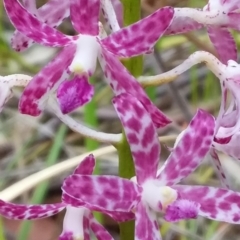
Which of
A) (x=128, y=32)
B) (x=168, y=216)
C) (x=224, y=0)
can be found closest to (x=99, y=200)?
(x=168, y=216)

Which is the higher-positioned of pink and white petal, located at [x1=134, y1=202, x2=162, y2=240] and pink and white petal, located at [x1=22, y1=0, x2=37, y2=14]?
pink and white petal, located at [x1=22, y1=0, x2=37, y2=14]

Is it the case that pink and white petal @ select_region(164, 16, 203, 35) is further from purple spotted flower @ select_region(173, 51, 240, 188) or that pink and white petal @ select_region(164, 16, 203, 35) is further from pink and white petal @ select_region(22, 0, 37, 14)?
pink and white petal @ select_region(22, 0, 37, 14)

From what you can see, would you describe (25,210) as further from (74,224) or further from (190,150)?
(190,150)

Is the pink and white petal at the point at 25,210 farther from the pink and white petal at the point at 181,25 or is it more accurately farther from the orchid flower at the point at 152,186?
the pink and white petal at the point at 181,25

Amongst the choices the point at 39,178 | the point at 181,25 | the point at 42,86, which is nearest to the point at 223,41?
the point at 181,25

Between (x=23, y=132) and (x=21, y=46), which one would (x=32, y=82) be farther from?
(x=23, y=132)

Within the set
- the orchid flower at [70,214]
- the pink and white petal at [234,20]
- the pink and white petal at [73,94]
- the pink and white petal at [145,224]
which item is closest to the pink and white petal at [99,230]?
the orchid flower at [70,214]

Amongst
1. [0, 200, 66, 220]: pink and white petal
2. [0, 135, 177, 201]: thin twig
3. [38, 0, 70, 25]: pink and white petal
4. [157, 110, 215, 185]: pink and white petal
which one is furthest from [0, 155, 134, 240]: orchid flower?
[0, 135, 177, 201]: thin twig
